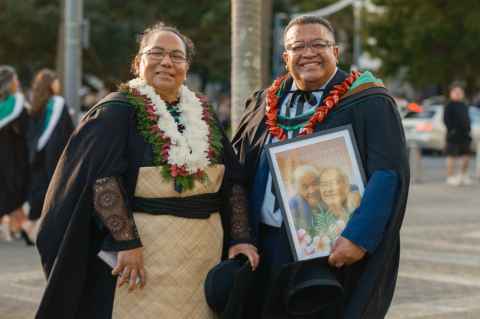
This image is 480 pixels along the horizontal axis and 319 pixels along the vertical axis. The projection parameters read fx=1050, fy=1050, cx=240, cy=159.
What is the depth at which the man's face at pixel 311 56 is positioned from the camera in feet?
15.6

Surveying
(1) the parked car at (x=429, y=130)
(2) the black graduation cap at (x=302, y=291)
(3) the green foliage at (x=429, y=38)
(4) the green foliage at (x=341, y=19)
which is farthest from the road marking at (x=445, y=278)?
Result: (4) the green foliage at (x=341, y=19)

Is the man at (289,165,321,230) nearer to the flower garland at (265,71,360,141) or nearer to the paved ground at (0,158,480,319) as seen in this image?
the flower garland at (265,71,360,141)

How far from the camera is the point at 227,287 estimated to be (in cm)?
455

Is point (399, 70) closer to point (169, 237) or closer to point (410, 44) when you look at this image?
point (410, 44)

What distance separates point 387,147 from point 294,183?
441mm

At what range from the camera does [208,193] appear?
4.65 meters

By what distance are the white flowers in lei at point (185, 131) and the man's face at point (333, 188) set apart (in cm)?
52

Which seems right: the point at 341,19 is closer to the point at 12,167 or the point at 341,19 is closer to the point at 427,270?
the point at 12,167

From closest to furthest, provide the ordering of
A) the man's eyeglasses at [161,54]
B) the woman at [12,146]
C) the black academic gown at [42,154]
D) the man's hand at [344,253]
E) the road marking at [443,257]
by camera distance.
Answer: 1. the man's hand at [344,253]
2. the man's eyeglasses at [161,54]
3. the road marking at [443,257]
4. the black academic gown at [42,154]
5. the woman at [12,146]

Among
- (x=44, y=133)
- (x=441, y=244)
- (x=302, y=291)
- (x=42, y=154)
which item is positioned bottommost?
(x=441, y=244)

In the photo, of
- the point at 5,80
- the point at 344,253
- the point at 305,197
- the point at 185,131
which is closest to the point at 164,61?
the point at 185,131

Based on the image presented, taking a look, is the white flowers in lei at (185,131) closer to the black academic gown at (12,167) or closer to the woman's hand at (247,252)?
the woman's hand at (247,252)

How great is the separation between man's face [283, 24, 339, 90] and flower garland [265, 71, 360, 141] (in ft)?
0.30

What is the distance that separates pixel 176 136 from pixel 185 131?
89 millimetres
